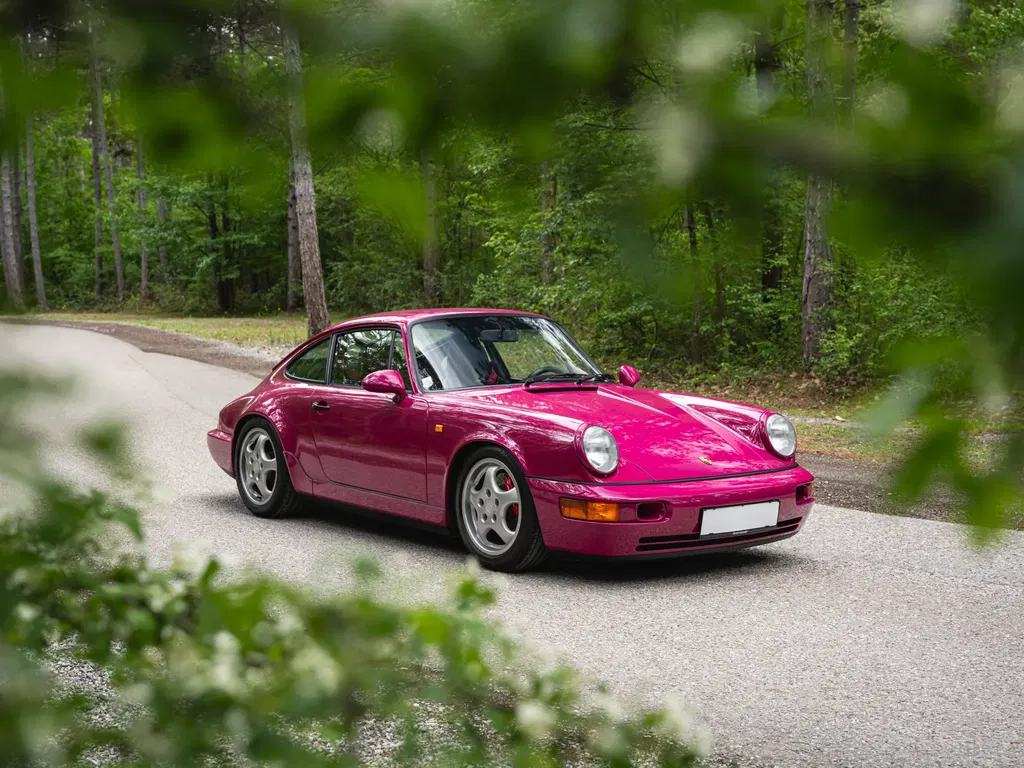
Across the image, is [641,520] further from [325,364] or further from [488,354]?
[325,364]

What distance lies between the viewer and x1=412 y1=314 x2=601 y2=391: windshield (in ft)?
22.3

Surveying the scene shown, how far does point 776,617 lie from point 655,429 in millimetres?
1221

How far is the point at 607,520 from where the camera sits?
575 centimetres

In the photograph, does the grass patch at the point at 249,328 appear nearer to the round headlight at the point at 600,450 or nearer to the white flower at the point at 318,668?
the round headlight at the point at 600,450

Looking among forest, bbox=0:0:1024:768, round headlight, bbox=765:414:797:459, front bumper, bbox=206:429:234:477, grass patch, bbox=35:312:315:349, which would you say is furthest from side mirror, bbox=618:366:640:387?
grass patch, bbox=35:312:315:349

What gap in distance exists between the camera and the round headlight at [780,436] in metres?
6.56

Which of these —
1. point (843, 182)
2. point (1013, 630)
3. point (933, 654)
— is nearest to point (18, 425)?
point (843, 182)

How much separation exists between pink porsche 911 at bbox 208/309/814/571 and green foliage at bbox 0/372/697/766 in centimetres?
394

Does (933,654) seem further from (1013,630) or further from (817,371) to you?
(817,371)

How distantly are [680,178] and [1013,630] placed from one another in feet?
15.2

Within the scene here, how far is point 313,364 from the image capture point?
7.66 m

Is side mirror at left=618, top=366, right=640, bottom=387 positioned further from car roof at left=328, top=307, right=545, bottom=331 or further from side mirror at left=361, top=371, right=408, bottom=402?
side mirror at left=361, top=371, right=408, bottom=402

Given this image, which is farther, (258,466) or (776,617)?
(258,466)

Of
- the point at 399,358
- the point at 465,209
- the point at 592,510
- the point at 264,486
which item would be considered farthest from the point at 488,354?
the point at 465,209
